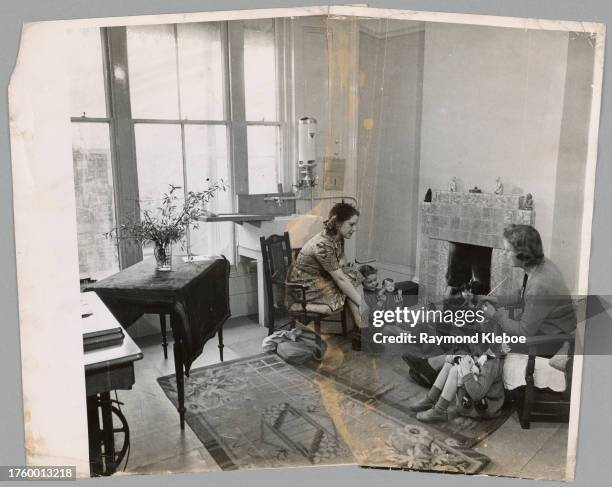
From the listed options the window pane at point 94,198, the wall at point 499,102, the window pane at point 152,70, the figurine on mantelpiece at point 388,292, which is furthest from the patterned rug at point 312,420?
the window pane at point 152,70

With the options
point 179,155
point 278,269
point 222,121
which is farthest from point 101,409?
point 222,121

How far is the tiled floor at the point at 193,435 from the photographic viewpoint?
6.21 ft

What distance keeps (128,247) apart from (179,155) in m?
0.34

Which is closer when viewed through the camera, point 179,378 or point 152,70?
point 152,70

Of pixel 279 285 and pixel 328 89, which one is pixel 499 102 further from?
pixel 279 285

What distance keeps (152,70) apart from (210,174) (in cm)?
37

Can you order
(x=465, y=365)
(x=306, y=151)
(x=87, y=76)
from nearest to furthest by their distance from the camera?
(x=87, y=76)
(x=306, y=151)
(x=465, y=365)

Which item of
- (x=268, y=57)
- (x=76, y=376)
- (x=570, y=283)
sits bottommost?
(x=76, y=376)

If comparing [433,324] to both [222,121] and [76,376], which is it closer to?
[222,121]

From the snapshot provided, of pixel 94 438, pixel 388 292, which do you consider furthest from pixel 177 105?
pixel 94 438

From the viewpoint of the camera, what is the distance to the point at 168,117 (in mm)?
1800

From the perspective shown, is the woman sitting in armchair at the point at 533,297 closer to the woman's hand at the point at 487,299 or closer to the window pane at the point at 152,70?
the woman's hand at the point at 487,299

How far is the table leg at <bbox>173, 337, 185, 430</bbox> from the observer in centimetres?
188

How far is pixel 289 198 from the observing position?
6.21ft
